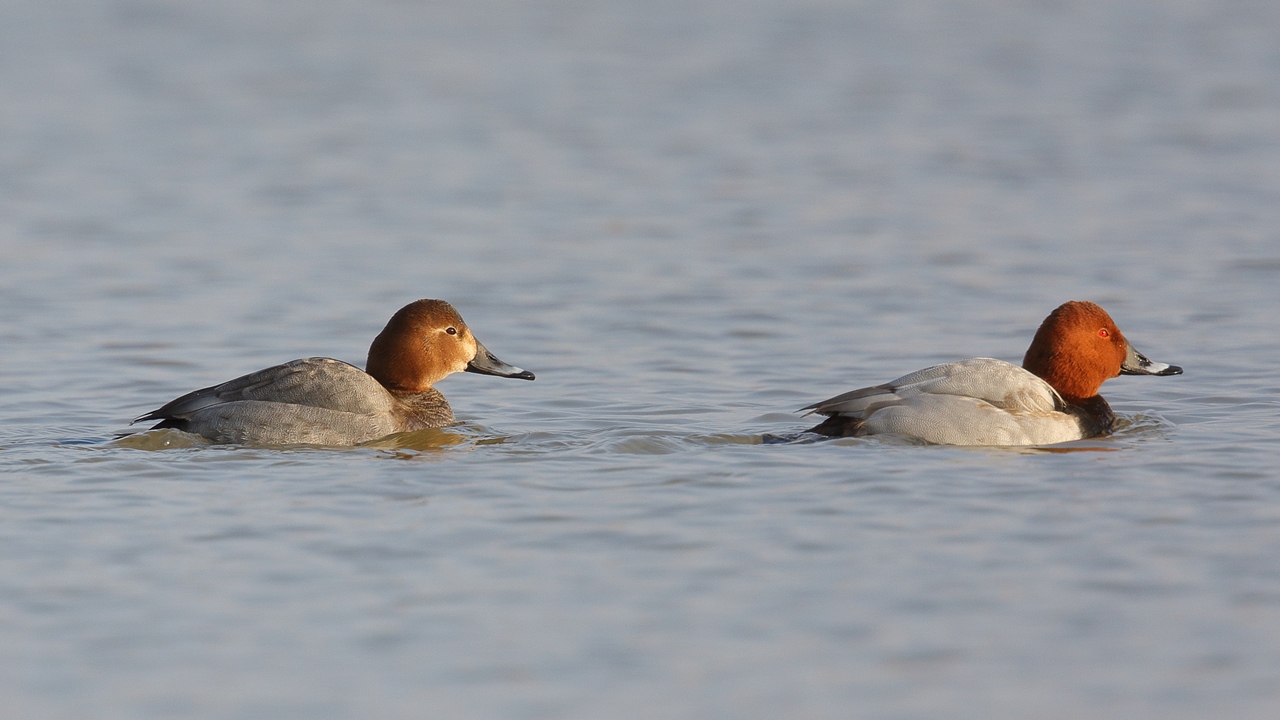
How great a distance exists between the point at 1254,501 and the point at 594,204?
880 cm

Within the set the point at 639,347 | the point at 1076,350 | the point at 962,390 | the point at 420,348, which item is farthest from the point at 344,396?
the point at 1076,350

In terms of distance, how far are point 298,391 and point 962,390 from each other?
10.7ft


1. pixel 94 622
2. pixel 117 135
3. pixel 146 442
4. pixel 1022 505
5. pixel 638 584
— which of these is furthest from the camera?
pixel 117 135

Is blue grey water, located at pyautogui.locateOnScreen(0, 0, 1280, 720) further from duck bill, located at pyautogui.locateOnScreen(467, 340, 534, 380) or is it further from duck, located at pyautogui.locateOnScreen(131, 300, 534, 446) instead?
duck bill, located at pyautogui.locateOnScreen(467, 340, 534, 380)

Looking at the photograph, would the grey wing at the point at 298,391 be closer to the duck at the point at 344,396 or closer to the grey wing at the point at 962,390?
the duck at the point at 344,396

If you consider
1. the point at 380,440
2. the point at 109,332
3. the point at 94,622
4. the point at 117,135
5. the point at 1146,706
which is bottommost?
the point at 1146,706

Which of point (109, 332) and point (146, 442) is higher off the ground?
point (109, 332)

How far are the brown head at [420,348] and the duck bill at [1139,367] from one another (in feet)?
10.3

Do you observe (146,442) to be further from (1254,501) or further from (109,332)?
(1254,501)

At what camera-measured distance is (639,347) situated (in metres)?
10.8

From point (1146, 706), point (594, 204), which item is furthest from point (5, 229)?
point (1146, 706)

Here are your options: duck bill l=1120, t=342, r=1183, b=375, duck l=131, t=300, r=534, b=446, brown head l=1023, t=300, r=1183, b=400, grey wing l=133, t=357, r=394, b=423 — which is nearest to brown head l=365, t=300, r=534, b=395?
duck l=131, t=300, r=534, b=446

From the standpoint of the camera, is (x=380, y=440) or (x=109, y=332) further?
(x=109, y=332)

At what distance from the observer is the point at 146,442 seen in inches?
322
